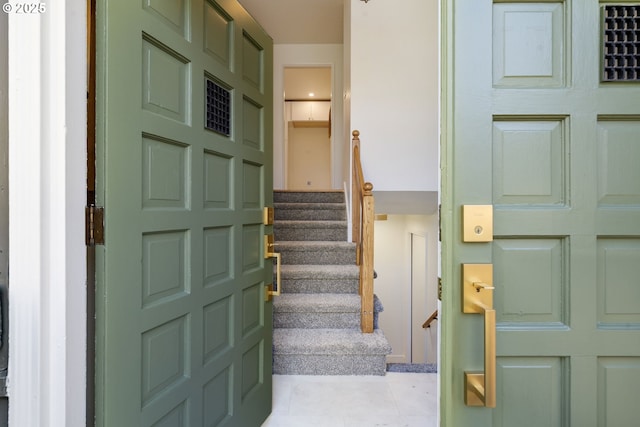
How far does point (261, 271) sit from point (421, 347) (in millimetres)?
4185

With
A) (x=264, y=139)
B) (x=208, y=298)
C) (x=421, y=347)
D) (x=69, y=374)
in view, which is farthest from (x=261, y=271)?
(x=421, y=347)

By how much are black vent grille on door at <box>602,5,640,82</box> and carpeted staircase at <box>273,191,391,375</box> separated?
75.3 inches

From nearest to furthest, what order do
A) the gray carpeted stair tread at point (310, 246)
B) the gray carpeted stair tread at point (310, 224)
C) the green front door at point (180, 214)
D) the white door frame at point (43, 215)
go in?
the white door frame at point (43, 215)
the green front door at point (180, 214)
the gray carpeted stair tread at point (310, 246)
the gray carpeted stair tread at point (310, 224)

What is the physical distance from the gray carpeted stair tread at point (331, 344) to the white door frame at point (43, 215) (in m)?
1.52

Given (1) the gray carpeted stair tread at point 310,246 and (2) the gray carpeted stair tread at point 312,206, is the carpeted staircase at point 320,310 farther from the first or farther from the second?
(2) the gray carpeted stair tread at point 312,206

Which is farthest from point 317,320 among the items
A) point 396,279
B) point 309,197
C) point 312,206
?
point 396,279

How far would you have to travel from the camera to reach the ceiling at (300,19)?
12.8ft

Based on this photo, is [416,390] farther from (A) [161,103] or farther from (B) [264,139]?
(A) [161,103]

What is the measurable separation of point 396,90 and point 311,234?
1.82 m

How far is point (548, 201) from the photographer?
87 centimetres

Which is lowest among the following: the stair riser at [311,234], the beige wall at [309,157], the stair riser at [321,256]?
the stair riser at [321,256]

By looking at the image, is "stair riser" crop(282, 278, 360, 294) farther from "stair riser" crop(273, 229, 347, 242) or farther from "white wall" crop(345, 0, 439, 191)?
"white wall" crop(345, 0, 439, 191)

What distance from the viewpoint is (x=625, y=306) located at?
869mm

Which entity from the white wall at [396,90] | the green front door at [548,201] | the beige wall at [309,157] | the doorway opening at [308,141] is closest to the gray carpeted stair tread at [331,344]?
the green front door at [548,201]
